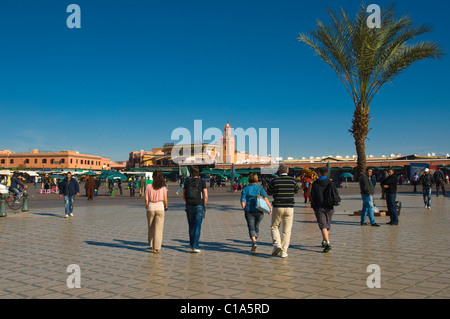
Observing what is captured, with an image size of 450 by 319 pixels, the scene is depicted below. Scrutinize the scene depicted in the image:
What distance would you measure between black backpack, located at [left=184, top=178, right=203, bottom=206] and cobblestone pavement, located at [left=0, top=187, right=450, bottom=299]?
0.94m

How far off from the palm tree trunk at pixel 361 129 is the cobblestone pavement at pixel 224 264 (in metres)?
3.61

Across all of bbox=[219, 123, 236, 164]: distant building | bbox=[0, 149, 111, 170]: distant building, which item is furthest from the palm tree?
bbox=[0, 149, 111, 170]: distant building

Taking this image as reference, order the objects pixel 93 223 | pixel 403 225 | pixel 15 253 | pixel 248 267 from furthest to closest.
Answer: pixel 93 223 → pixel 403 225 → pixel 15 253 → pixel 248 267

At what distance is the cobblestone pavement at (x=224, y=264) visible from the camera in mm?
4578

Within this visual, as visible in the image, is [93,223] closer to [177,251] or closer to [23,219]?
[23,219]

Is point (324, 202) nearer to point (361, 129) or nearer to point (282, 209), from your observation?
point (282, 209)

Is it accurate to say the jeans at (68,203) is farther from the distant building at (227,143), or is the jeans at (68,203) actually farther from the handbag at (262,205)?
the distant building at (227,143)

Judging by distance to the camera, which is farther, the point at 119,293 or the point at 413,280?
the point at 413,280

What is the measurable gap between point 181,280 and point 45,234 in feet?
18.4

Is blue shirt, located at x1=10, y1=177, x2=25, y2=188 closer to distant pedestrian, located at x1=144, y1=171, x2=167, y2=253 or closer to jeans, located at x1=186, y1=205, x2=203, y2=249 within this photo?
distant pedestrian, located at x1=144, y1=171, x2=167, y2=253

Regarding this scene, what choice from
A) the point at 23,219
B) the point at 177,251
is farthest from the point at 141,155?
the point at 177,251

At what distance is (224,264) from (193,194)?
4.84 feet

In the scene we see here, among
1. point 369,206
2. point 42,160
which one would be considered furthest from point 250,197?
point 42,160

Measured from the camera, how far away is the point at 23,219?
12500mm
